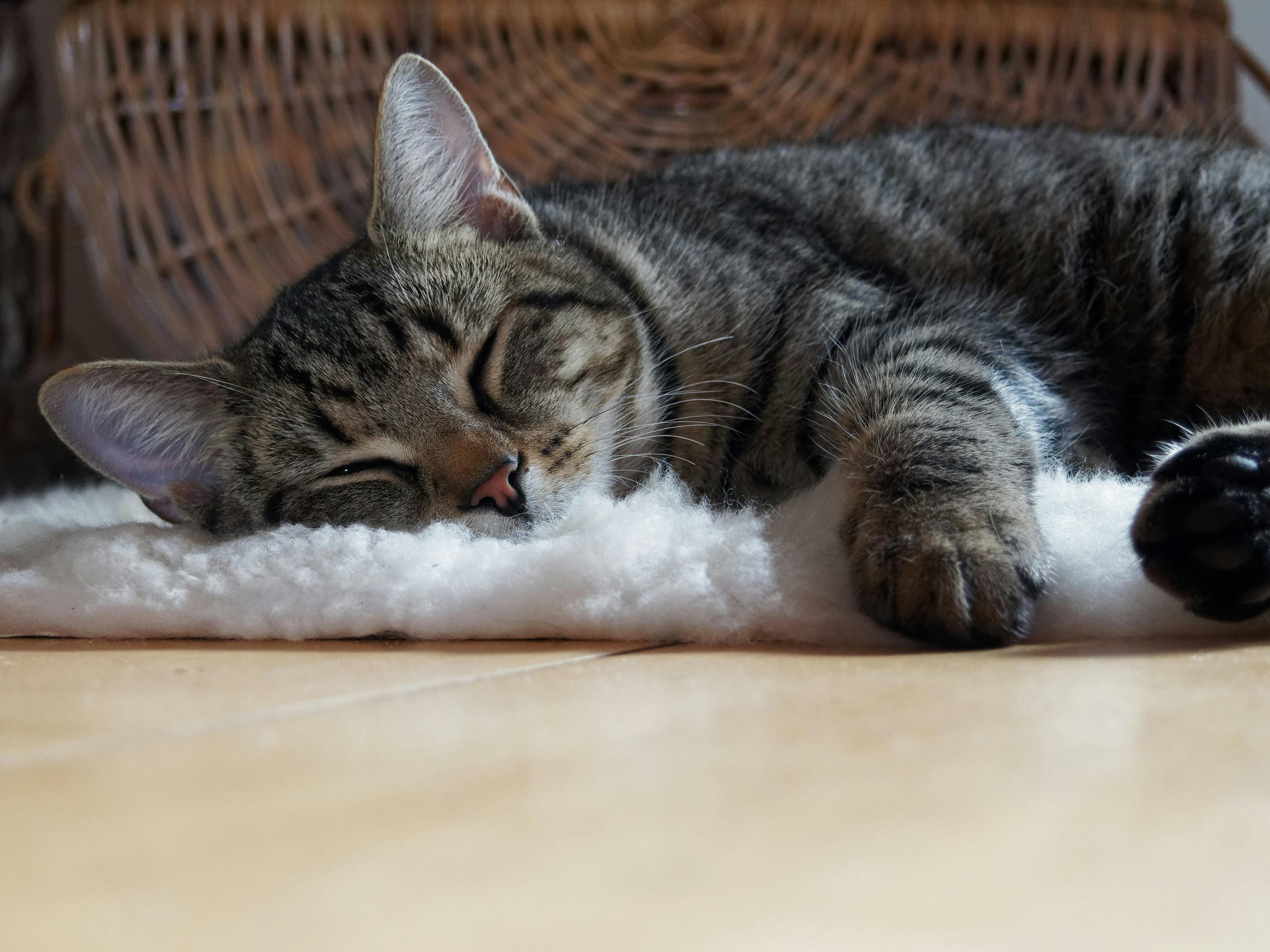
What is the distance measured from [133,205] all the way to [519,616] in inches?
61.5

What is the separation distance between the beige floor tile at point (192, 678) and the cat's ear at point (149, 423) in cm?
28

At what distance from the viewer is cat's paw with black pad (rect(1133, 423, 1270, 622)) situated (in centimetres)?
80

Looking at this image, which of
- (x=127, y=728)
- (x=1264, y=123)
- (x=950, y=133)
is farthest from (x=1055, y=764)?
(x=1264, y=123)

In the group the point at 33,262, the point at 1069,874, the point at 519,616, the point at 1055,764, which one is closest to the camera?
the point at 1069,874

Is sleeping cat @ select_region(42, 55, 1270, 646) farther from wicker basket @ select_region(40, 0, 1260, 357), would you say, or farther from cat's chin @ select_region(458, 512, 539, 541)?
wicker basket @ select_region(40, 0, 1260, 357)

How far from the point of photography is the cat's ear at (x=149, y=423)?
1.15m

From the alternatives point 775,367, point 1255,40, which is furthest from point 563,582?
point 1255,40

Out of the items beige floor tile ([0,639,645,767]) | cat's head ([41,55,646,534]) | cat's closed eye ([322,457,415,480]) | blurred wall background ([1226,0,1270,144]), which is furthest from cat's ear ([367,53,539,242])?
blurred wall background ([1226,0,1270,144])

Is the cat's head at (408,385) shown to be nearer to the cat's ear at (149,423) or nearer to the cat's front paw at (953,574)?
the cat's ear at (149,423)

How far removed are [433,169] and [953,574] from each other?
30.7 inches

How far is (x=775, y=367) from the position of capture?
128 cm

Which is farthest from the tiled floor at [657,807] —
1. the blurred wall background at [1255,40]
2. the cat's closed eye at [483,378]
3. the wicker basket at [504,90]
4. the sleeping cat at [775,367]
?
the blurred wall background at [1255,40]

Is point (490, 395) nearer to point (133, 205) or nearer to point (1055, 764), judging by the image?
point (1055, 764)

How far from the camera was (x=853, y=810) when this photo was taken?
0.52 metres
